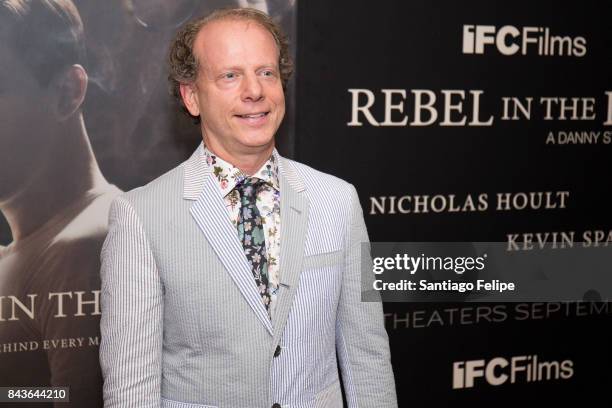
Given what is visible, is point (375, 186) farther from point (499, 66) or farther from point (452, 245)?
point (499, 66)

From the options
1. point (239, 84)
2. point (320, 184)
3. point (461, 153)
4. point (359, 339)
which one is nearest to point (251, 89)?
point (239, 84)

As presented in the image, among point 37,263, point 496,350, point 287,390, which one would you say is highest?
point 37,263

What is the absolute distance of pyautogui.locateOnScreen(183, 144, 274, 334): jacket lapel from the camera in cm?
169

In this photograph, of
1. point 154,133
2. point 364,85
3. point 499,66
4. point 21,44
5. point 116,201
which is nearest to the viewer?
point 116,201

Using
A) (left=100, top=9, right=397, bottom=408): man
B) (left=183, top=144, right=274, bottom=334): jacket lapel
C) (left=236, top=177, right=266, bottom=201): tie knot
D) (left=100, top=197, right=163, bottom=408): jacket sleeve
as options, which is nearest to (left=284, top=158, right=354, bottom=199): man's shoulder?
(left=100, top=9, right=397, bottom=408): man

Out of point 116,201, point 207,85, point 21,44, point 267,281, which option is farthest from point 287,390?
point 21,44

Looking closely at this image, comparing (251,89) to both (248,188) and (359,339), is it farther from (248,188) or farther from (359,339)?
(359,339)

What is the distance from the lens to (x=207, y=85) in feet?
5.87

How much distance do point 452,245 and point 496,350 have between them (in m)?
0.50

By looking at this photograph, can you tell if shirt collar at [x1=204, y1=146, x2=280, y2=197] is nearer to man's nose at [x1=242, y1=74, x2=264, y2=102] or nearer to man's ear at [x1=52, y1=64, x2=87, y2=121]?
man's nose at [x1=242, y1=74, x2=264, y2=102]

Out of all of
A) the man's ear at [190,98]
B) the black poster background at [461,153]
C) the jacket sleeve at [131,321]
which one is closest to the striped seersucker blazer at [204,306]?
the jacket sleeve at [131,321]

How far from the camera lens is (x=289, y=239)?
1.77m

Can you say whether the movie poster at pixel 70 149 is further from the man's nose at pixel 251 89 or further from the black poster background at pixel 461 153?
the man's nose at pixel 251 89

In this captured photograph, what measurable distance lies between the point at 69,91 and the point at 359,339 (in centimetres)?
123
